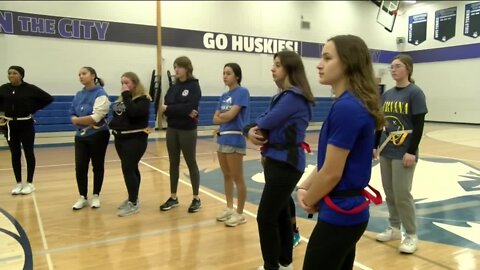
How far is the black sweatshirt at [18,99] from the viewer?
15.6 feet

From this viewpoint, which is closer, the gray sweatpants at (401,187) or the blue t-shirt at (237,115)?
the gray sweatpants at (401,187)

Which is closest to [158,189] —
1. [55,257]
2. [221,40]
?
[55,257]

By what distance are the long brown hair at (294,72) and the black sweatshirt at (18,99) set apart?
11.9 ft

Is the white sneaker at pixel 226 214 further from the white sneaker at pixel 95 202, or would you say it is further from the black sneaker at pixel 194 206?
the white sneaker at pixel 95 202

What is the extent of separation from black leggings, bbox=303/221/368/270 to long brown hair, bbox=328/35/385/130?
1.38 ft

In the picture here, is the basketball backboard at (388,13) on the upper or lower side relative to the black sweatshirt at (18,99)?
upper

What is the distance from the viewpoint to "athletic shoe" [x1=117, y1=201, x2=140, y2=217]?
416 centimetres

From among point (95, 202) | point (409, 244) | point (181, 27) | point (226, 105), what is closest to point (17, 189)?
point (95, 202)

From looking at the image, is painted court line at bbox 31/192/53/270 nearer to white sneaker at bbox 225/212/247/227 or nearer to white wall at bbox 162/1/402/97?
white sneaker at bbox 225/212/247/227

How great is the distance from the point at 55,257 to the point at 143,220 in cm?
106

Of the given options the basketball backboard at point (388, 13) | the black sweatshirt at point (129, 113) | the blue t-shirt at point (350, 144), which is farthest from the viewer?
the basketball backboard at point (388, 13)

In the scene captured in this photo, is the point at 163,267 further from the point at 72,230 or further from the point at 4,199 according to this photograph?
the point at 4,199

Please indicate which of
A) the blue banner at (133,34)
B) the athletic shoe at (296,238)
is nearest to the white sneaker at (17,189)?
the athletic shoe at (296,238)

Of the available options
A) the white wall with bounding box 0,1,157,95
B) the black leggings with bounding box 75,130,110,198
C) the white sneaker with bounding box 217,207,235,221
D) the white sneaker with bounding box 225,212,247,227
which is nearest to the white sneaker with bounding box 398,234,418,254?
the white sneaker with bounding box 225,212,247,227
